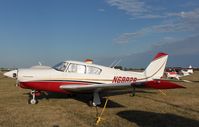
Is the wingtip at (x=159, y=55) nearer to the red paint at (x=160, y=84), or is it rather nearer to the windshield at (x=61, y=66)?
the windshield at (x=61, y=66)

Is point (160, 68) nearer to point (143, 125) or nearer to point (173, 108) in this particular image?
point (173, 108)

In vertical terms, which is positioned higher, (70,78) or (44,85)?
(70,78)

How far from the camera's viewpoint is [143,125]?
24.8 feet

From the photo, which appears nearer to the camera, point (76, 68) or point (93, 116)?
point (93, 116)

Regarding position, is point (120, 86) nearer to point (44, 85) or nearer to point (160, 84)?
point (160, 84)

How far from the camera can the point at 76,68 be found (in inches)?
474

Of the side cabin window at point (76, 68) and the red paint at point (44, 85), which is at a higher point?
the side cabin window at point (76, 68)

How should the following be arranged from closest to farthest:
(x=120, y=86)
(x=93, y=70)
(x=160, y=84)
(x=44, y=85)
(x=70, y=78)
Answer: (x=160, y=84), (x=120, y=86), (x=44, y=85), (x=70, y=78), (x=93, y=70)

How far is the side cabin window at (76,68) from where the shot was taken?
12.0 m

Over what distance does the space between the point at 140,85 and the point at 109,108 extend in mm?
2352

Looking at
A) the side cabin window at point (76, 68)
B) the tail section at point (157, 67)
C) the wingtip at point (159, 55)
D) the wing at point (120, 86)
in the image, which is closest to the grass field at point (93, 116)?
the wing at point (120, 86)

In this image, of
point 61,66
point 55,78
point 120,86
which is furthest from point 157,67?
point 55,78

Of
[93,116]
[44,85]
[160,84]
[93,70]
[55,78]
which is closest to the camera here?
[160,84]

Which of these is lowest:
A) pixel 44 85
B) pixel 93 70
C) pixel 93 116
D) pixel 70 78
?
pixel 93 116
